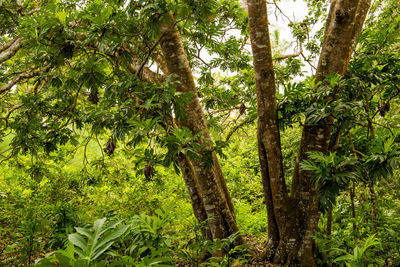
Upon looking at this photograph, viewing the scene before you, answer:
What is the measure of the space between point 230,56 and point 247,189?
13.6ft

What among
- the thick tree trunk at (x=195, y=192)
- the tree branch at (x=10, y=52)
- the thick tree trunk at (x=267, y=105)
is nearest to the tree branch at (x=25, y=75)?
the tree branch at (x=10, y=52)

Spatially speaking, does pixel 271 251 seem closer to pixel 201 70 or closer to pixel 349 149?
pixel 349 149

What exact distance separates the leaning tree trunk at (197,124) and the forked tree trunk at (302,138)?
529 mm

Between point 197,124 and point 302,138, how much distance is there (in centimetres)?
109

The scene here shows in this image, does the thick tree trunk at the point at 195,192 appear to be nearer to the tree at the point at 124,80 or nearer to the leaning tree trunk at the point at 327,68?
the tree at the point at 124,80

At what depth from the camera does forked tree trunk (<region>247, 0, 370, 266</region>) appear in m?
2.51

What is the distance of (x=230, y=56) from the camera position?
11.9 ft

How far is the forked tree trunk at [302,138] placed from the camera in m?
2.51

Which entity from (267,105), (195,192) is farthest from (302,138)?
(195,192)

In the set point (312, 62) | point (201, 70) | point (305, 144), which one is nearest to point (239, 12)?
point (201, 70)

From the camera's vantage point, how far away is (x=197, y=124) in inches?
111

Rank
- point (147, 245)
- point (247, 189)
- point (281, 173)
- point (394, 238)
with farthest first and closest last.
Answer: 1. point (247, 189)
2. point (281, 173)
3. point (394, 238)
4. point (147, 245)

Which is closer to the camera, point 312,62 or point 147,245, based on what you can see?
point 147,245

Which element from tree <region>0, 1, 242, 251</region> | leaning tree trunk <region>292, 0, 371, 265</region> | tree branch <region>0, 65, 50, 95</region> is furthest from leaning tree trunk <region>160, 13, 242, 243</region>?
tree branch <region>0, 65, 50, 95</region>
